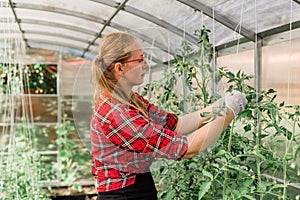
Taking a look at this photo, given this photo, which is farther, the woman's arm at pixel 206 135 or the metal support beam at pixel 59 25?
the metal support beam at pixel 59 25

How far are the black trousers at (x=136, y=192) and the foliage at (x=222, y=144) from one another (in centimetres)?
24

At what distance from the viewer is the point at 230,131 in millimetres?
2195

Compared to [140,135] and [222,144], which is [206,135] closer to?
[140,135]

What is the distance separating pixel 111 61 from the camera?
5.87 feet

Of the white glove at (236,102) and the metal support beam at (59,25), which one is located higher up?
the metal support beam at (59,25)

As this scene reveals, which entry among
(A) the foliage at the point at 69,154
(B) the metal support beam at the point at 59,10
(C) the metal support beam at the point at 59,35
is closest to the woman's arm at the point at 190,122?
(B) the metal support beam at the point at 59,10

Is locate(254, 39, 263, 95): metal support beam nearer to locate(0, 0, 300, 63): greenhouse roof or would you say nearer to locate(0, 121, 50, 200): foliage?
locate(0, 0, 300, 63): greenhouse roof

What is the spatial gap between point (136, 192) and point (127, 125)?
1.25 ft

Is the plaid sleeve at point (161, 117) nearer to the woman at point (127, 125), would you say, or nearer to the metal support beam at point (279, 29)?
the woman at point (127, 125)

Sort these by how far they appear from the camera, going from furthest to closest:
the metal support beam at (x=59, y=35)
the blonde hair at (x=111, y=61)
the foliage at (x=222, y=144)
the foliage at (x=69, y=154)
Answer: the foliage at (x=69, y=154) → the metal support beam at (x=59, y=35) → the foliage at (x=222, y=144) → the blonde hair at (x=111, y=61)

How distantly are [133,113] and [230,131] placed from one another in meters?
0.58

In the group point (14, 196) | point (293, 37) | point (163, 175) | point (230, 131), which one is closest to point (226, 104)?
point (230, 131)

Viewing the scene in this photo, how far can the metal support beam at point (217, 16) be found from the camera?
128 inches

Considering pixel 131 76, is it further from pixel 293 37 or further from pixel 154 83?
pixel 293 37
